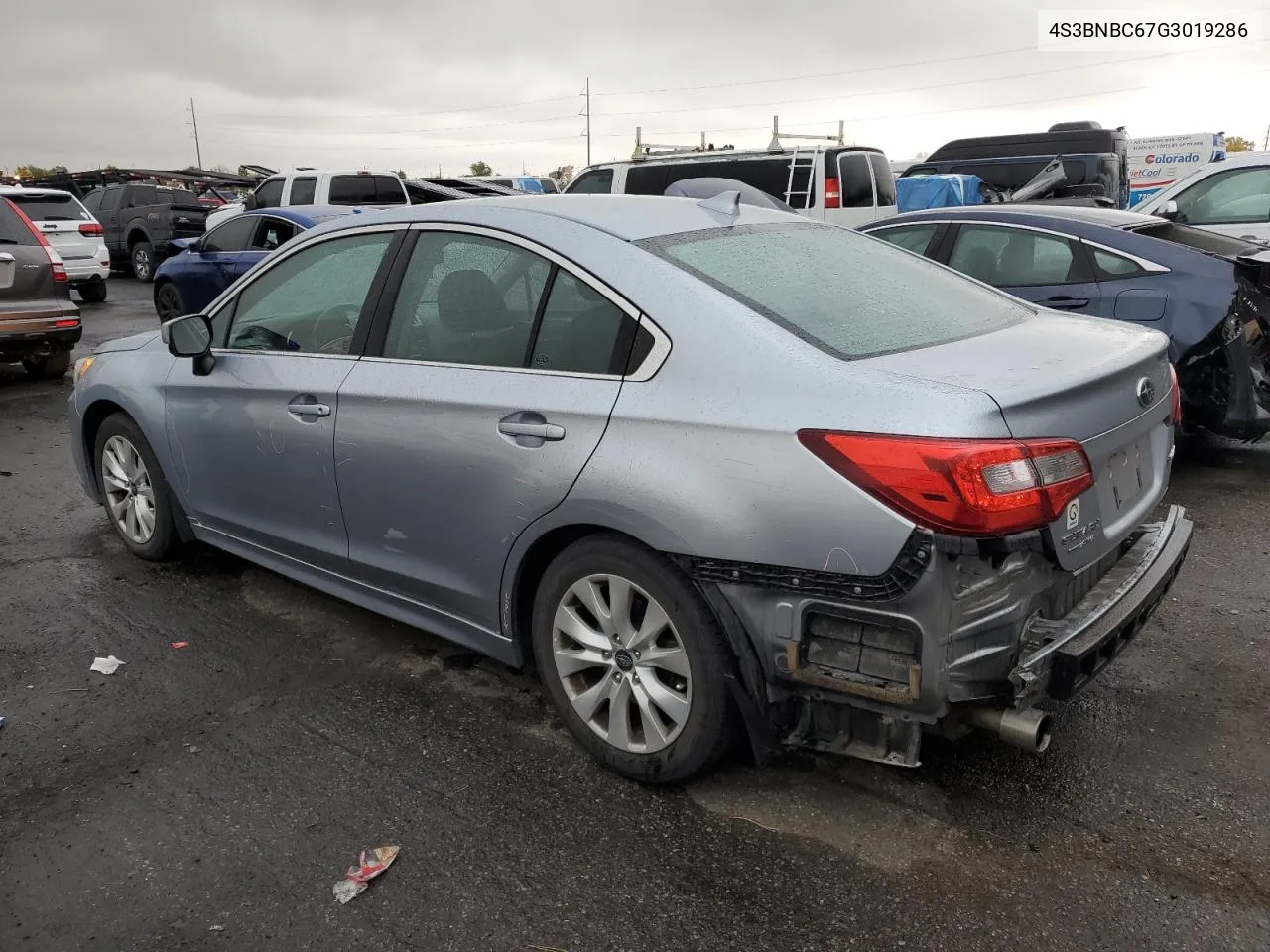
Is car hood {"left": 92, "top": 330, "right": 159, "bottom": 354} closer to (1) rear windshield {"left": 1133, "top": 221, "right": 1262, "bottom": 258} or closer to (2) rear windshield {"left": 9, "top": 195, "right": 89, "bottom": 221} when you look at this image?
(1) rear windshield {"left": 1133, "top": 221, "right": 1262, "bottom": 258}

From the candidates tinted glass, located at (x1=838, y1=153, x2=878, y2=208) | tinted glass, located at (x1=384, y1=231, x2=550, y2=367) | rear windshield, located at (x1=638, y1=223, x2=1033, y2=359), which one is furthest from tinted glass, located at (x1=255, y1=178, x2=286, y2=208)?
rear windshield, located at (x1=638, y1=223, x2=1033, y2=359)

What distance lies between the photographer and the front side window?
9.41 m

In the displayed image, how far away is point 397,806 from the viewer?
9.68ft

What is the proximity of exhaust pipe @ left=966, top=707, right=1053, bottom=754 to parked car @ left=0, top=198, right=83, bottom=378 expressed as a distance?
30.2ft

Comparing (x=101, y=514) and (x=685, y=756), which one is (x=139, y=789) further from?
(x=101, y=514)

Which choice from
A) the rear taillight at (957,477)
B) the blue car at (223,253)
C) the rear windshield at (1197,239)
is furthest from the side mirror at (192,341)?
the blue car at (223,253)

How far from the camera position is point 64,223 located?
15828mm

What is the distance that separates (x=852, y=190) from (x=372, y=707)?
12.2 meters

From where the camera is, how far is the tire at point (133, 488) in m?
4.65

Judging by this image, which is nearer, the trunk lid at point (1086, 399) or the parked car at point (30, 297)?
the trunk lid at point (1086, 399)

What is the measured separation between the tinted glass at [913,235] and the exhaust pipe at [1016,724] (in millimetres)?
4603

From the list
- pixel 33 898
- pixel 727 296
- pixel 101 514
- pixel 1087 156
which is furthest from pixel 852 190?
pixel 33 898

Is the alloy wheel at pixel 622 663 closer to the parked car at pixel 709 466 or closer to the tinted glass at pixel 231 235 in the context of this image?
the parked car at pixel 709 466

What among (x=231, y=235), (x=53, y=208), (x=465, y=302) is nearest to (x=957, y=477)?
(x=465, y=302)
